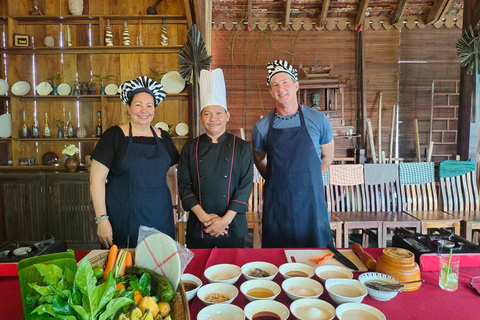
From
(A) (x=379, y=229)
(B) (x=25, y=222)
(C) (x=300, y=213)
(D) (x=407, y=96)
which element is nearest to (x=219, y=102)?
(C) (x=300, y=213)

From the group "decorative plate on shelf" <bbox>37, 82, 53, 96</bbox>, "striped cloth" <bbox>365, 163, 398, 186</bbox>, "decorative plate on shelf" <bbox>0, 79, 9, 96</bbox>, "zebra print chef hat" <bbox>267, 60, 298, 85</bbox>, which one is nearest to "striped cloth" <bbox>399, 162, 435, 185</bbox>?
"striped cloth" <bbox>365, 163, 398, 186</bbox>

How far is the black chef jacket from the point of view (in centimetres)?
190

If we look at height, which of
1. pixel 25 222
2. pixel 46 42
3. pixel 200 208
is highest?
pixel 46 42

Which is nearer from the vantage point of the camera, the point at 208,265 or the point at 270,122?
the point at 208,265

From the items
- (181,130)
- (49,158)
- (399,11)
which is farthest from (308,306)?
(399,11)

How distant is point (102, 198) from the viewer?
6.11ft

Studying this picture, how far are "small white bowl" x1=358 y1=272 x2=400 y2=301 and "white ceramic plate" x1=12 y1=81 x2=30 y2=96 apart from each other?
5.08 metres

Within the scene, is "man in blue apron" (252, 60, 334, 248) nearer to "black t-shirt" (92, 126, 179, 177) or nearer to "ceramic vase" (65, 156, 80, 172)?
"black t-shirt" (92, 126, 179, 177)

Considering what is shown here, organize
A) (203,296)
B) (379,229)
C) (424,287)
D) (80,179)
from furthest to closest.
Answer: (80,179)
(379,229)
(424,287)
(203,296)

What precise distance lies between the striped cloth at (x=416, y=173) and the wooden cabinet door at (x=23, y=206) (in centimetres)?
463

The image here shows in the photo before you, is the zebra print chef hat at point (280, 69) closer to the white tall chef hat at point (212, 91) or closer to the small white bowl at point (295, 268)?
the white tall chef hat at point (212, 91)

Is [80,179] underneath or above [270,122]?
underneath

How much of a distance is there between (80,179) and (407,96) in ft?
17.5

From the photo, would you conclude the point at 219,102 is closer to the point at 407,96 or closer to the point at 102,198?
the point at 102,198
